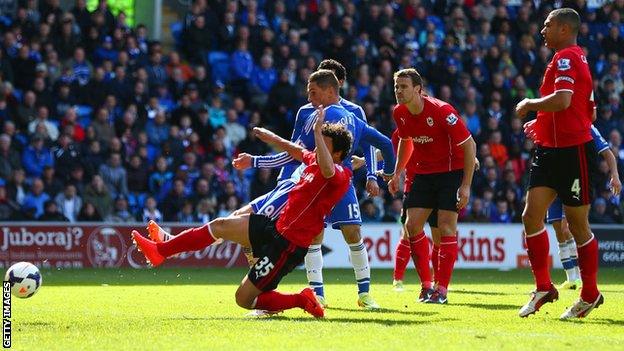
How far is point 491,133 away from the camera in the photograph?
82.0 feet

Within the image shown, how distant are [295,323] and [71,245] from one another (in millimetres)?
11239

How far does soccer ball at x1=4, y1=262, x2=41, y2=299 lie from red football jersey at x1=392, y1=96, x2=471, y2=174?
4.18 metres

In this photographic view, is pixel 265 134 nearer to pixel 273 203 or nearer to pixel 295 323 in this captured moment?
pixel 273 203

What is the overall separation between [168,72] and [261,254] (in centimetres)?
1422

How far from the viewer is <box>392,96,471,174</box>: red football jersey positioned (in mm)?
12008

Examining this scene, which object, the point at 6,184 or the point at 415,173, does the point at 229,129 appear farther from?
the point at 415,173

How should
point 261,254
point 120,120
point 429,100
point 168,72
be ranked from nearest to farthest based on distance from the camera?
point 261,254
point 429,100
point 120,120
point 168,72

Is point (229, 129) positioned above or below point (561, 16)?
below

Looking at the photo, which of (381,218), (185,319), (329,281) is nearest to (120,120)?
(381,218)

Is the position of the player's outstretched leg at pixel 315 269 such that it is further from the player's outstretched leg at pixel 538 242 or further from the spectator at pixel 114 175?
the spectator at pixel 114 175

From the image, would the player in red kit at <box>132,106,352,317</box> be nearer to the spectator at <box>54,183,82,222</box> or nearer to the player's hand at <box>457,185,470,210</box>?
the player's hand at <box>457,185,470,210</box>

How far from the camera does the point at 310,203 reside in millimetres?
9812

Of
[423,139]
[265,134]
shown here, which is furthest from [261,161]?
[423,139]

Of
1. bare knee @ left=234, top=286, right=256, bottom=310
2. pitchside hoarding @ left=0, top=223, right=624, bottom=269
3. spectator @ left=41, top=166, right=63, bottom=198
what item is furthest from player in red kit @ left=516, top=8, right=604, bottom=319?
spectator @ left=41, top=166, right=63, bottom=198
